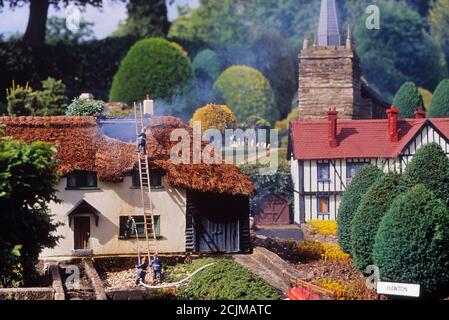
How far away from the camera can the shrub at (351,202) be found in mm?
35531

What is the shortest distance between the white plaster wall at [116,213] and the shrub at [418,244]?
723 cm

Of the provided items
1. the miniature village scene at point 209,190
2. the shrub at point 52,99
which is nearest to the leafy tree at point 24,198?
the miniature village scene at point 209,190

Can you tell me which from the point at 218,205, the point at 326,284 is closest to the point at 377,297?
the point at 326,284

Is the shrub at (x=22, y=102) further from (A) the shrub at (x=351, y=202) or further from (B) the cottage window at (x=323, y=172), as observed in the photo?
(A) the shrub at (x=351, y=202)

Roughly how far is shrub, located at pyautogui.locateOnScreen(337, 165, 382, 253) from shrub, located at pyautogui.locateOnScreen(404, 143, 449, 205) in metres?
1.42

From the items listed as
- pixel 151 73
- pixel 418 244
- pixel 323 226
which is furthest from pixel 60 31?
pixel 418 244

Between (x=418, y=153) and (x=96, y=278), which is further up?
(x=418, y=153)

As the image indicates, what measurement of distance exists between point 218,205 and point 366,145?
1197cm

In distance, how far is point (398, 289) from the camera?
29000 millimetres

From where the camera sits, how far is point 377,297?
98.0 feet

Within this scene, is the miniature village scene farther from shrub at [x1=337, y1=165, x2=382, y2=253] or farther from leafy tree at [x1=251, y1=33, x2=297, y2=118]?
leafy tree at [x1=251, y1=33, x2=297, y2=118]

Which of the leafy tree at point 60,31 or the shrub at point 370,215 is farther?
the leafy tree at point 60,31
